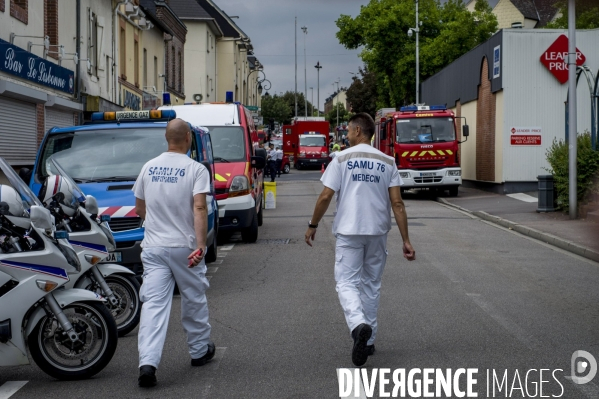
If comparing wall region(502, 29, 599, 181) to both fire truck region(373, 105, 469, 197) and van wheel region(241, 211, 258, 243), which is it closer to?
fire truck region(373, 105, 469, 197)

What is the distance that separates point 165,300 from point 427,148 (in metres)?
22.9

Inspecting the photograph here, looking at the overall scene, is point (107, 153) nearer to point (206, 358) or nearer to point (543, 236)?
point (206, 358)

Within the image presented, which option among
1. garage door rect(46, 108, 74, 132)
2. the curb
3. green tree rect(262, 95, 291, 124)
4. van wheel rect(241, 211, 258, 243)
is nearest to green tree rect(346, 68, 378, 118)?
green tree rect(262, 95, 291, 124)

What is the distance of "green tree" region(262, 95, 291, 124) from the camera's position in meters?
120

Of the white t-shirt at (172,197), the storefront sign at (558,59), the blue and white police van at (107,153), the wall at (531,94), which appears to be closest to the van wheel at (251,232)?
the blue and white police van at (107,153)

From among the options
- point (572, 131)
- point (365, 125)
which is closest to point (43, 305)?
point (365, 125)

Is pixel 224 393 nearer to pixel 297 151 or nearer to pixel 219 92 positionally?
pixel 297 151

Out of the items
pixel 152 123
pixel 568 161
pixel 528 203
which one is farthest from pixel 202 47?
pixel 152 123

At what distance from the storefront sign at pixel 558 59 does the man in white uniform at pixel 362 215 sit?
78.0 feet

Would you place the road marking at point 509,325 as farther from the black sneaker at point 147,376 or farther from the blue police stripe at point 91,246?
the blue police stripe at point 91,246

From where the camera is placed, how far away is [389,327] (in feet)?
26.6

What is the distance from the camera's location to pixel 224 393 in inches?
228

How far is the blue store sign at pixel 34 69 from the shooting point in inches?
722

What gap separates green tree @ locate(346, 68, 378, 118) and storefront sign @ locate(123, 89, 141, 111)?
4800 centimetres
